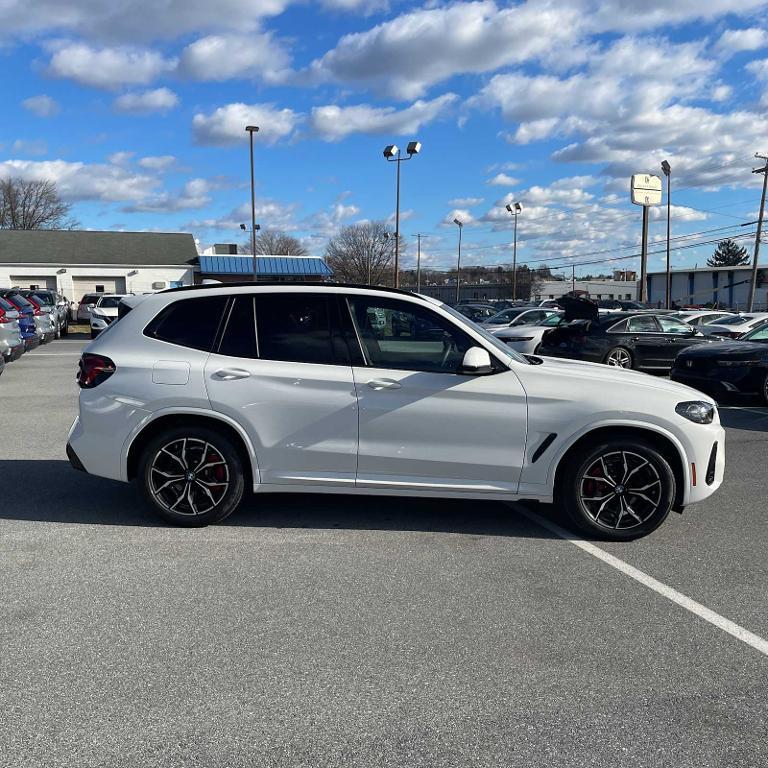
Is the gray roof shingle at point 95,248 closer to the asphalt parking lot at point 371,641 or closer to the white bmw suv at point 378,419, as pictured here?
the white bmw suv at point 378,419

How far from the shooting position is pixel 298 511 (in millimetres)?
5727

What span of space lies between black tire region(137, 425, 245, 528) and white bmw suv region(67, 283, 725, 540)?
0.03 ft

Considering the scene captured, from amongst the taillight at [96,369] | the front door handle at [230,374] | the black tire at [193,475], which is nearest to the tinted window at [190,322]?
the front door handle at [230,374]

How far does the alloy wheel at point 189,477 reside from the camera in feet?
17.0

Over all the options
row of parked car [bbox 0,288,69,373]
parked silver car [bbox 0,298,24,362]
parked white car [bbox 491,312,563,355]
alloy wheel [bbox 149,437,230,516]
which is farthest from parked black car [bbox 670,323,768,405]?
parked silver car [bbox 0,298,24,362]

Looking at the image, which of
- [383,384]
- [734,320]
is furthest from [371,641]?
[734,320]

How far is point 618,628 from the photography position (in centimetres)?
380

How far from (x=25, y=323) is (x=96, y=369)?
14.2m

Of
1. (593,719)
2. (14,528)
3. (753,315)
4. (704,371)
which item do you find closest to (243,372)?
(14,528)

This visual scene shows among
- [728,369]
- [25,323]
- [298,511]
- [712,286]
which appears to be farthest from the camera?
[712,286]

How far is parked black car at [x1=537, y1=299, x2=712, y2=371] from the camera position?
15969 mm

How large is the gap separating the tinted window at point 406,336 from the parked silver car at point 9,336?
1058cm

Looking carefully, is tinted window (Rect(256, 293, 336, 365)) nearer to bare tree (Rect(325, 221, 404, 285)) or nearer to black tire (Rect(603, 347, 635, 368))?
black tire (Rect(603, 347, 635, 368))

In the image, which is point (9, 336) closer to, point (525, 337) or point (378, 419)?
point (525, 337)
